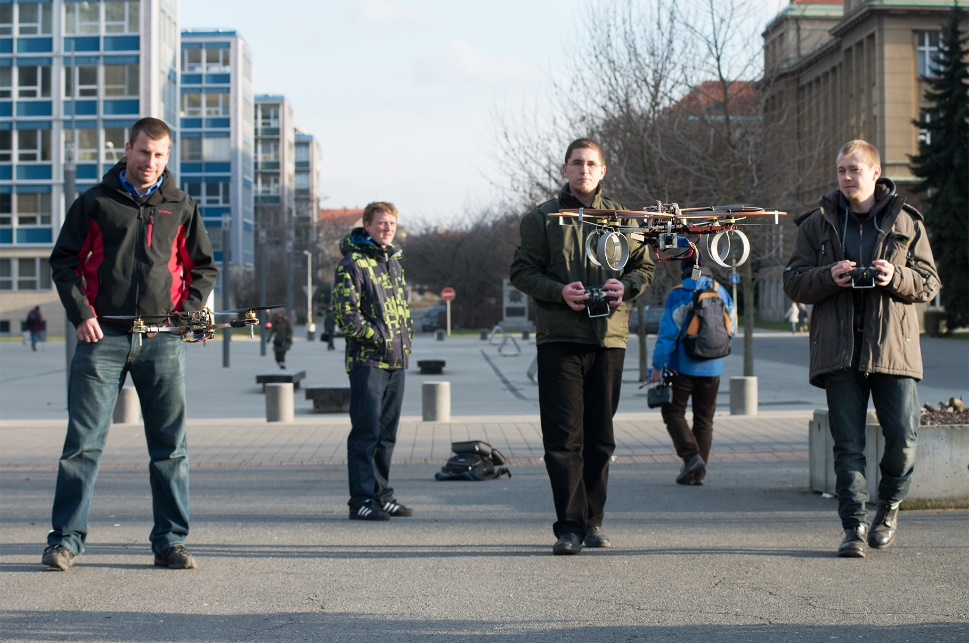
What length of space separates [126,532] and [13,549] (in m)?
0.76

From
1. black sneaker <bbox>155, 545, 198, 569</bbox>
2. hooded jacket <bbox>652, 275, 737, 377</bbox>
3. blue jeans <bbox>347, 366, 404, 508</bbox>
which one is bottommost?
black sneaker <bbox>155, 545, 198, 569</bbox>

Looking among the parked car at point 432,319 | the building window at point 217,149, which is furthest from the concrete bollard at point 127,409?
the building window at point 217,149

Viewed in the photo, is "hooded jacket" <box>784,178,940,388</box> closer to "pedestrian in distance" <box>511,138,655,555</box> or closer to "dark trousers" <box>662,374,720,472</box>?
"pedestrian in distance" <box>511,138,655,555</box>

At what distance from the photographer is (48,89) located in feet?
225

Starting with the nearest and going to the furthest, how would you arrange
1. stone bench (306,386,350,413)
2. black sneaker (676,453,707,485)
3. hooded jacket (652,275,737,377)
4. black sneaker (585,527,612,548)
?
black sneaker (585,527,612,548)
black sneaker (676,453,707,485)
hooded jacket (652,275,737,377)
stone bench (306,386,350,413)

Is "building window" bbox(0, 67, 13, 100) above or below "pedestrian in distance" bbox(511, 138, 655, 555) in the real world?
above

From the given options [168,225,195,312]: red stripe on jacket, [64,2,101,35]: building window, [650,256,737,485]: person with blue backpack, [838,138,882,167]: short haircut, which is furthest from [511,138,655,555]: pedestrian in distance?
[64,2,101,35]: building window

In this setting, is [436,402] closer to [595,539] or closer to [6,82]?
[595,539]

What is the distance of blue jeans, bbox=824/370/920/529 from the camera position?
20.4ft

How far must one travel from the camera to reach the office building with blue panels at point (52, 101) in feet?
221

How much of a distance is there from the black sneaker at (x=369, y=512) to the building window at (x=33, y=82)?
66375 mm

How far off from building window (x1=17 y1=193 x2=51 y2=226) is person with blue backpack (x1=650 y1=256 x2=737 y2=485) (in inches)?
2591

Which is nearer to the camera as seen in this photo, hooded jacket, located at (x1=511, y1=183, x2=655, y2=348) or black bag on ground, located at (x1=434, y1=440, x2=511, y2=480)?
hooded jacket, located at (x1=511, y1=183, x2=655, y2=348)

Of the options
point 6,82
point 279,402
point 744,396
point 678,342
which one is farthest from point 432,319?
point 678,342
